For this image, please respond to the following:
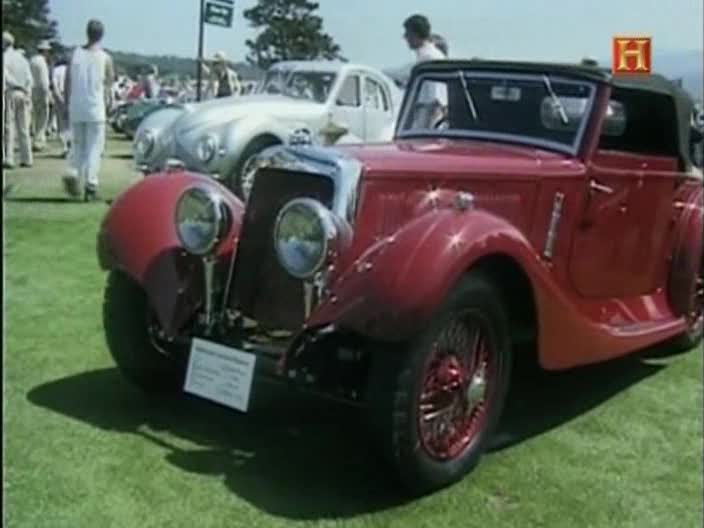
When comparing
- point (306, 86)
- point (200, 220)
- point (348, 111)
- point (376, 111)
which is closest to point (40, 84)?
point (200, 220)

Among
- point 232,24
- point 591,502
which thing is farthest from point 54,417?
point 232,24

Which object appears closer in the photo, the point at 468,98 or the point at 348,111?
the point at 468,98

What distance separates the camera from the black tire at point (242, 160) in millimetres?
4043

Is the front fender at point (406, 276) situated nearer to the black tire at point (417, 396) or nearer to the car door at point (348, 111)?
the black tire at point (417, 396)

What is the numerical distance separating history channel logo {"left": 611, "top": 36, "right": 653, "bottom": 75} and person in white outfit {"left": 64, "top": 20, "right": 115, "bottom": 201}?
1088 mm

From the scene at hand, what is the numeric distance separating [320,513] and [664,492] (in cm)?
97

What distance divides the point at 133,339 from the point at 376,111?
2.02m

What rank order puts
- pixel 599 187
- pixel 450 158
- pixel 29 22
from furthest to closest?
pixel 599 187, pixel 450 158, pixel 29 22

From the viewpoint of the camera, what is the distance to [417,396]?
101 inches

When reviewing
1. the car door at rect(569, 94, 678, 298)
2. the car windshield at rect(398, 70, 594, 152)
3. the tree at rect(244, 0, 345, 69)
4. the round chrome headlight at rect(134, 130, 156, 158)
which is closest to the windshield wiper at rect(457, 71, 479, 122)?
the car windshield at rect(398, 70, 594, 152)

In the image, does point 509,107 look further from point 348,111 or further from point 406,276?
point 348,111

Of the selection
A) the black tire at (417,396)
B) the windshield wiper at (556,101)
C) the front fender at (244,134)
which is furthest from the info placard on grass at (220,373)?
the windshield wiper at (556,101)

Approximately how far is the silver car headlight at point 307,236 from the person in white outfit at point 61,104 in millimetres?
659

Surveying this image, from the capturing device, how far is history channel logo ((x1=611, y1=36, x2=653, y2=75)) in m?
2.17
